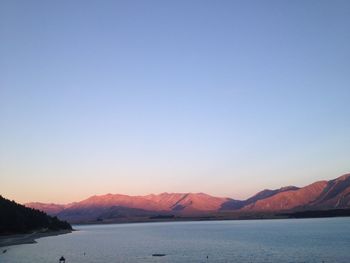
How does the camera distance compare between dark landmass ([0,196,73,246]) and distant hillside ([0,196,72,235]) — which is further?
distant hillside ([0,196,72,235])

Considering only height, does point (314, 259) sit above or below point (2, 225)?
below

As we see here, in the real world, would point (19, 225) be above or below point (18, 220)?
below

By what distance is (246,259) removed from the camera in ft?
252

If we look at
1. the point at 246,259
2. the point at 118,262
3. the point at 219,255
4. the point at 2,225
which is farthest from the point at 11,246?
the point at 246,259

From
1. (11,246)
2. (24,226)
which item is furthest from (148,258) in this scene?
(24,226)

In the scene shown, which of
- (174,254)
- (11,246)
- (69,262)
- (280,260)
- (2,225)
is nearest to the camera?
(280,260)

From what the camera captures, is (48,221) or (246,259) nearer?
(246,259)

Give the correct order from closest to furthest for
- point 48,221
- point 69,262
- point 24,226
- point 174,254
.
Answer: point 69,262 → point 174,254 → point 24,226 → point 48,221

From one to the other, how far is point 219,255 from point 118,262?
1936 centimetres

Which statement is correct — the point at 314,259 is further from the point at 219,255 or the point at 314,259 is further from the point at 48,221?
the point at 48,221

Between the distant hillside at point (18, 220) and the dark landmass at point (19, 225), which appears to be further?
the distant hillside at point (18, 220)

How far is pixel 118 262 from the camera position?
77188mm

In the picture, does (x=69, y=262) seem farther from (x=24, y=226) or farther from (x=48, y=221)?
(x=48, y=221)

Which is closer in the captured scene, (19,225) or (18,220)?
(18,220)
